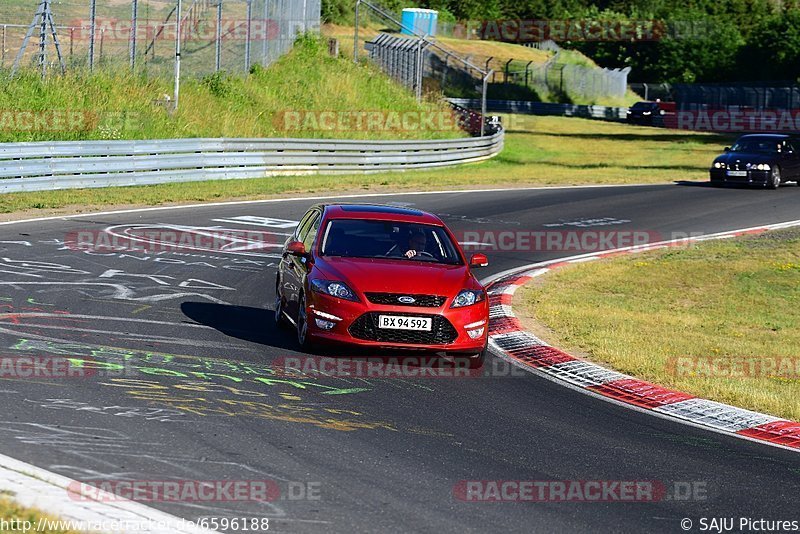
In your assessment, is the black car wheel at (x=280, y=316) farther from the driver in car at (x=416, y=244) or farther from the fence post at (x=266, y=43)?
the fence post at (x=266, y=43)

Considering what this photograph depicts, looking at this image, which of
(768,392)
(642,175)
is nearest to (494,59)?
(642,175)

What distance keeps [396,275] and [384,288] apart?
31cm

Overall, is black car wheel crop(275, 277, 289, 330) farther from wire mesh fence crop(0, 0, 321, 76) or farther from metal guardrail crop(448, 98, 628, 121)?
metal guardrail crop(448, 98, 628, 121)

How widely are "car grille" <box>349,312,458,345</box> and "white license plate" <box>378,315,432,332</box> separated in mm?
29

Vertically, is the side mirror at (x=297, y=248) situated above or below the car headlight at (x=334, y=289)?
above

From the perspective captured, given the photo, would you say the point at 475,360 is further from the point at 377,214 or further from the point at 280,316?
the point at 280,316

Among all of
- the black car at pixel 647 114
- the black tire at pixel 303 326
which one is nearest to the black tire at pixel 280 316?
the black tire at pixel 303 326

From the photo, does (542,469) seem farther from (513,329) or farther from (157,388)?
(513,329)

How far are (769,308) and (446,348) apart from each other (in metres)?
7.09

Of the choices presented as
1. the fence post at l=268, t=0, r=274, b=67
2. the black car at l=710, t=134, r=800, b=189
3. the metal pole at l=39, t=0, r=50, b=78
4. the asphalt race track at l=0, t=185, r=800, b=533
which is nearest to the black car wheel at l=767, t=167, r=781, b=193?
the black car at l=710, t=134, r=800, b=189

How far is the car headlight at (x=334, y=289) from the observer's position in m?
10.7

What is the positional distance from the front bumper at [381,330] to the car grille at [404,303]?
4 cm

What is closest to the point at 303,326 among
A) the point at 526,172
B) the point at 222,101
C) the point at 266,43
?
the point at 222,101

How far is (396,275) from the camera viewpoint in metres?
11.0
